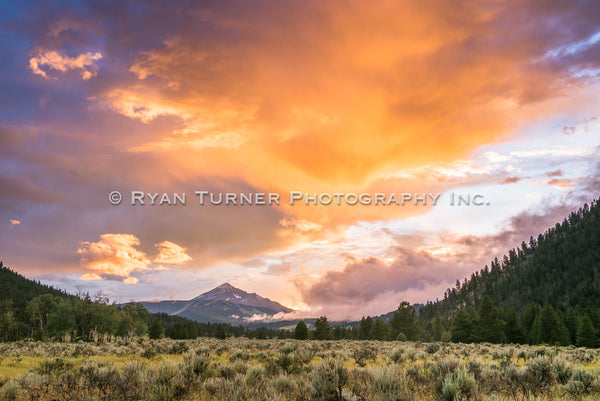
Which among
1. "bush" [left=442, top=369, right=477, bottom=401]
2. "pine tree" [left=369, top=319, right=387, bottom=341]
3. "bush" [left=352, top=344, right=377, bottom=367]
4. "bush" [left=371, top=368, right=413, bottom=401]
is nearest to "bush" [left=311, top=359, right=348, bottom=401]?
"bush" [left=371, top=368, right=413, bottom=401]

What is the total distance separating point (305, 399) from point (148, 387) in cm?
453

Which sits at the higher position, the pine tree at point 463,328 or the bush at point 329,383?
Result: the bush at point 329,383

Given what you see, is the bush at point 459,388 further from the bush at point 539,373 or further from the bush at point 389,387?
the bush at point 539,373

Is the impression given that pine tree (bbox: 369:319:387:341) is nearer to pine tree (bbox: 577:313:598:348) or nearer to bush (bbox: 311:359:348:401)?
pine tree (bbox: 577:313:598:348)

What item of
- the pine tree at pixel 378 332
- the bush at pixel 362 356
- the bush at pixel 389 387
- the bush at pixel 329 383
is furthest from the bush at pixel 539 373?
the pine tree at pixel 378 332

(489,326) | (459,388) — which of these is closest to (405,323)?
(489,326)

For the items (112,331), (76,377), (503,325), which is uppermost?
(76,377)

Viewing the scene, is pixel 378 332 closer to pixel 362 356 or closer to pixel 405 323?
pixel 405 323

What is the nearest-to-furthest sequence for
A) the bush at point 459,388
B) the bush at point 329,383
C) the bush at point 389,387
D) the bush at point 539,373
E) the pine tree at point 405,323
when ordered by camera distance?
the bush at point 389,387 → the bush at point 459,388 → the bush at point 329,383 → the bush at point 539,373 → the pine tree at point 405,323

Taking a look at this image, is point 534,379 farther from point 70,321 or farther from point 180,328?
point 70,321

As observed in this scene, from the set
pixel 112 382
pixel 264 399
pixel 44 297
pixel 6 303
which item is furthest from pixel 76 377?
pixel 6 303

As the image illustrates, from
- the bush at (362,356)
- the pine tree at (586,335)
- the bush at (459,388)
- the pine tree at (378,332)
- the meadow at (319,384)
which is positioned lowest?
the pine tree at (378,332)

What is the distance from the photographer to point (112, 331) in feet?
318

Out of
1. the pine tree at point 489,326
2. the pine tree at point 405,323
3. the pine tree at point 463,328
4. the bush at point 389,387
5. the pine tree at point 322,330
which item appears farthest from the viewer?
the pine tree at point 405,323
